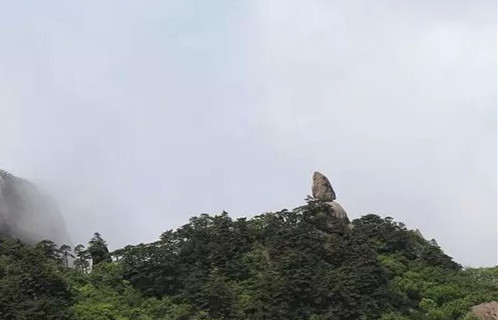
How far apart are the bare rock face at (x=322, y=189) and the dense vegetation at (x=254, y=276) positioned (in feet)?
10.0

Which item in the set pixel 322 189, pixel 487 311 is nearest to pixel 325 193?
pixel 322 189

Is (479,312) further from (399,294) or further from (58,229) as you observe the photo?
(58,229)

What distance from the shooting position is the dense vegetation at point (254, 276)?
1251 inches

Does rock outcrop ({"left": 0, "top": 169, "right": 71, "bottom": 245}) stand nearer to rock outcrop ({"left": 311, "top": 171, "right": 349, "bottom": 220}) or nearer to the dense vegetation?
the dense vegetation

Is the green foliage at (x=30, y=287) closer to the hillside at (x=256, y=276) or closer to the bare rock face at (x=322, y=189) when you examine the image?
the hillside at (x=256, y=276)

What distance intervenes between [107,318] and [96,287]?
5192 millimetres

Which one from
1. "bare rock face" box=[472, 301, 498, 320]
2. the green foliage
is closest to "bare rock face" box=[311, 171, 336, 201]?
"bare rock face" box=[472, 301, 498, 320]

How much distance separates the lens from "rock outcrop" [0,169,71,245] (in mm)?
48094

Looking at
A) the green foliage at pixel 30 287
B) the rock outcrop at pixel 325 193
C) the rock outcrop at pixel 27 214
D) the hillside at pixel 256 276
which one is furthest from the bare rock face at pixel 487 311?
the rock outcrop at pixel 27 214

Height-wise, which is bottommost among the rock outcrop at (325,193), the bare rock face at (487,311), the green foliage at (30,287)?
the bare rock face at (487,311)

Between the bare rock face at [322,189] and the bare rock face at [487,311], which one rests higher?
the bare rock face at [322,189]

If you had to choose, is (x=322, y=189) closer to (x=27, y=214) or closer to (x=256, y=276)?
(x=256, y=276)

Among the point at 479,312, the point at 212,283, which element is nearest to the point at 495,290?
the point at 479,312

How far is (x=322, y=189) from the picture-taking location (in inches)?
1838
